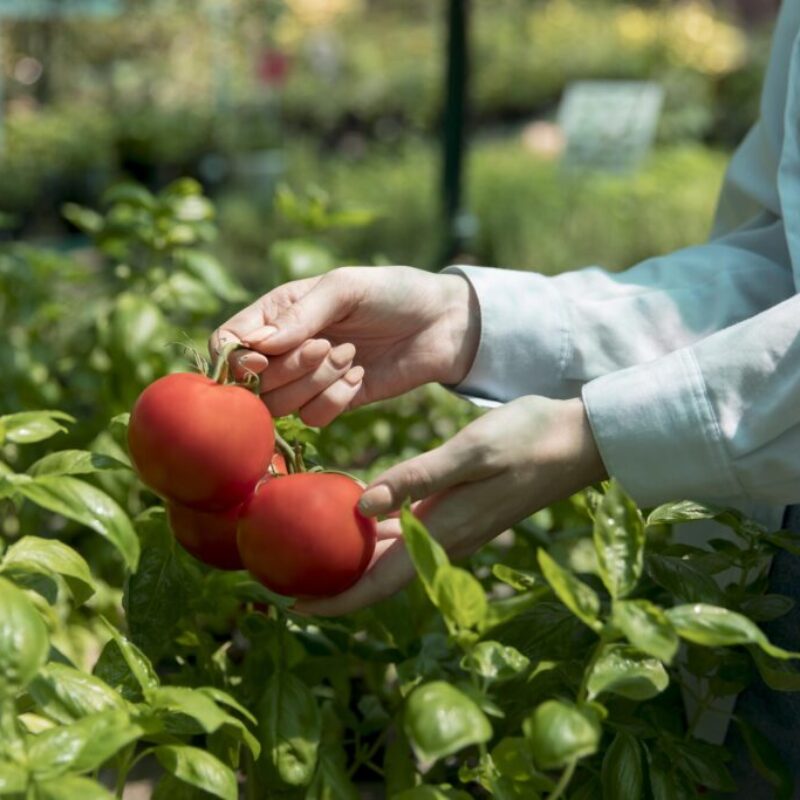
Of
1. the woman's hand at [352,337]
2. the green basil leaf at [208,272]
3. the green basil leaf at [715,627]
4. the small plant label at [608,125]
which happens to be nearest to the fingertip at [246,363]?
the woman's hand at [352,337]

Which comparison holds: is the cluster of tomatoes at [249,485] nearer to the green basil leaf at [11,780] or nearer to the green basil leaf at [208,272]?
the green basil leaf at [11,780]

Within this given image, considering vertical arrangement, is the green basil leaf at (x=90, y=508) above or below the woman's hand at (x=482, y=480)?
above

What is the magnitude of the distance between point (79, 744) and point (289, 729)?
13.9 inches

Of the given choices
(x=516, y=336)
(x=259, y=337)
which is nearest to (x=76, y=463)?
(x=259, y=337)

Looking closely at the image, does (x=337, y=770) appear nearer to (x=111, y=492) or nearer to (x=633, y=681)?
(x=633, y=681)

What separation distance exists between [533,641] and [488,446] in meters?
0.18

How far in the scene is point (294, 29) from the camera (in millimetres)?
11258

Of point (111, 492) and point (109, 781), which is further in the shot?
point (111, 492)

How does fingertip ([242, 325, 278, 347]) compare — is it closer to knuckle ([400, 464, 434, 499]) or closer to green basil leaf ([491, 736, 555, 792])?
knuckle ([400, 464, 434, 499])

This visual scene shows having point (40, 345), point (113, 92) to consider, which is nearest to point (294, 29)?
point (113, 92)

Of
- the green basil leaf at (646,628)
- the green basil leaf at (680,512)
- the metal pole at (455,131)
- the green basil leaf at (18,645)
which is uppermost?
the green basil leaf at (18,645)

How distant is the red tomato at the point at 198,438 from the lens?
3.48 ft

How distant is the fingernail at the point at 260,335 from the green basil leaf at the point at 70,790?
0.44 metres

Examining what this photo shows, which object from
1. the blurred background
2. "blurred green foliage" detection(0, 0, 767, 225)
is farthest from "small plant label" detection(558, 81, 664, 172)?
"blurred green foliage" detection(0, 0, 767, 225)
